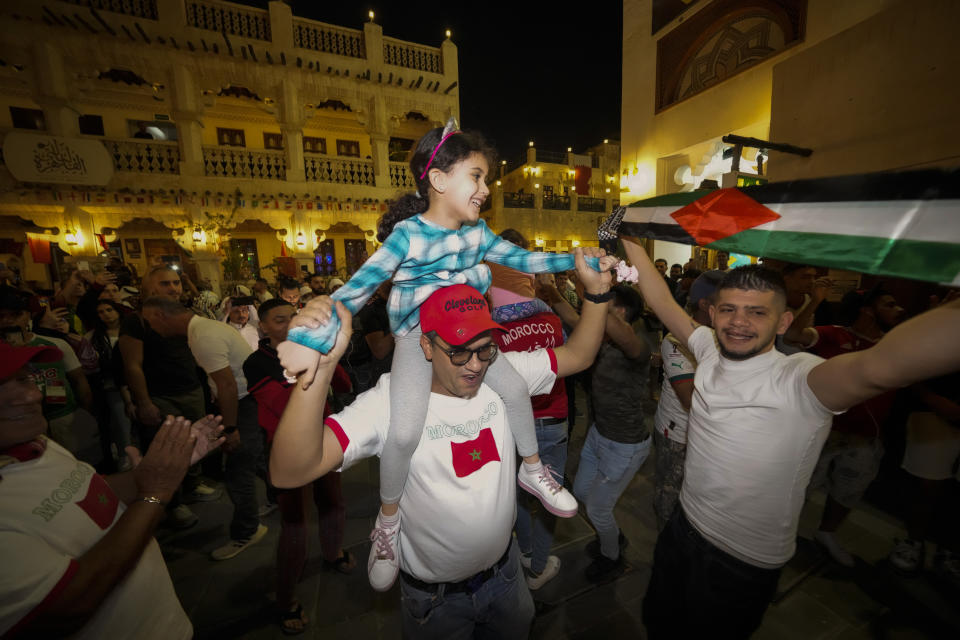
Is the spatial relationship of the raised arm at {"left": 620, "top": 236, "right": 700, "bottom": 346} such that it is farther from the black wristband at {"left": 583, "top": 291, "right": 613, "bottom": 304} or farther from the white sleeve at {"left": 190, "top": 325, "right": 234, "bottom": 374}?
the white sleeve at {"left": 190, "top": 325, "right": 234, "bottom": 374}

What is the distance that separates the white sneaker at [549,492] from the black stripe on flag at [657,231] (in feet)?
4.46

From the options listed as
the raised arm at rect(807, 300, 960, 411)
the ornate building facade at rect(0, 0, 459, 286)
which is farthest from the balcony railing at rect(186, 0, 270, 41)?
the raised arm at rect(807, 300, 960, 411)

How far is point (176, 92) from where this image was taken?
11992 millimetres

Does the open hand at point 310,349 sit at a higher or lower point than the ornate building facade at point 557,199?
lower

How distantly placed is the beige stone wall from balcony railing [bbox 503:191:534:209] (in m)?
17.3

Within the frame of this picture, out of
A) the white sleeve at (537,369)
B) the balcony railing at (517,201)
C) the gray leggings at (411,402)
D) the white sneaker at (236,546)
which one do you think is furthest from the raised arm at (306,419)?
the balcony railing at (517,201)

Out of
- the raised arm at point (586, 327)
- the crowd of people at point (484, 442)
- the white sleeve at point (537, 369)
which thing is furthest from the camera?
the white sleeve at point (537, 369)

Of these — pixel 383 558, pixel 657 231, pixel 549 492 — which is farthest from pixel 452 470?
pixel 657 231

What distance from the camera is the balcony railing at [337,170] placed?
13.9 meters

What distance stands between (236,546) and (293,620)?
3.90 ft

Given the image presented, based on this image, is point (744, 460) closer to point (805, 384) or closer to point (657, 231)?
point (805, 384)

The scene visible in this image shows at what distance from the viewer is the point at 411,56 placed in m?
15.2

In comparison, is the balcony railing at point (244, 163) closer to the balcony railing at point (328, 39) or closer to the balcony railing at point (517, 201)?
the balcony railing at point (328, 39)

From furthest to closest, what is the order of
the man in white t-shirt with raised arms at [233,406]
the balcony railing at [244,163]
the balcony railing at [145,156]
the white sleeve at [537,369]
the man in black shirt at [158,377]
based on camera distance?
the balcony railing at [244,163] → the balcony railing at [145,156] → the man in black shirt at [158,377] → the man in white t-shirt with raised arms at [233,406] → the white sleeve at [537,369]
